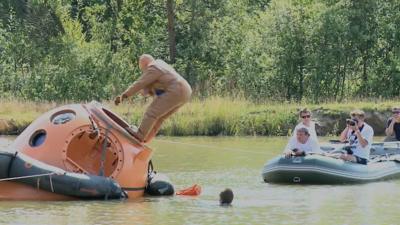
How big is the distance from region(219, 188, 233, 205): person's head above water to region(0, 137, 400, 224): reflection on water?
0.11 metres

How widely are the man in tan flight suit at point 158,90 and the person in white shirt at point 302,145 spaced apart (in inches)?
127

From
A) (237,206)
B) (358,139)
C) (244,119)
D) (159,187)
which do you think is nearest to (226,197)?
(237,206)

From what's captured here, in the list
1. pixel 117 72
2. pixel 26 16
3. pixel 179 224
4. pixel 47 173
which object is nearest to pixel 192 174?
pixel 47 173

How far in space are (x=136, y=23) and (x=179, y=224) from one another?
30.4m

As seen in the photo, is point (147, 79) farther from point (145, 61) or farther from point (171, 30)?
point (171, 30)

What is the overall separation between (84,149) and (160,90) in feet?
4.39

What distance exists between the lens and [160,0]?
40.9 meters

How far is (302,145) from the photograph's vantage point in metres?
16.5

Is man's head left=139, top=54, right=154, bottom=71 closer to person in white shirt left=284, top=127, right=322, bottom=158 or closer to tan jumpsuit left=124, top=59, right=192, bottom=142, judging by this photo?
tan jumpsuit left=124, top=59, right=192, bottom=142

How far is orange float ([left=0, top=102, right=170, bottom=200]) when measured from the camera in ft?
43.4

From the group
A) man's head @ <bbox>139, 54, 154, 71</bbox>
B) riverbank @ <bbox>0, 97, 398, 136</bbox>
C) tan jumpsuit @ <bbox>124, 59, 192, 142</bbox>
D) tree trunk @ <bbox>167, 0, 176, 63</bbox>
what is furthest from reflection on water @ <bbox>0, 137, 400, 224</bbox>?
tree trunk @ <bbox>167, 0, 176, 63</bbox>

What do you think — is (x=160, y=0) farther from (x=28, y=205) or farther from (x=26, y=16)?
(x=28, y=205)

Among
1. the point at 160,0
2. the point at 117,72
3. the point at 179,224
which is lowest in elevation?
the point at 179,224

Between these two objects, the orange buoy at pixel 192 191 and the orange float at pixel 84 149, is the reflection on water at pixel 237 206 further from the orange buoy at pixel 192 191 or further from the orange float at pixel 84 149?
the orange float at pixel 84 149
